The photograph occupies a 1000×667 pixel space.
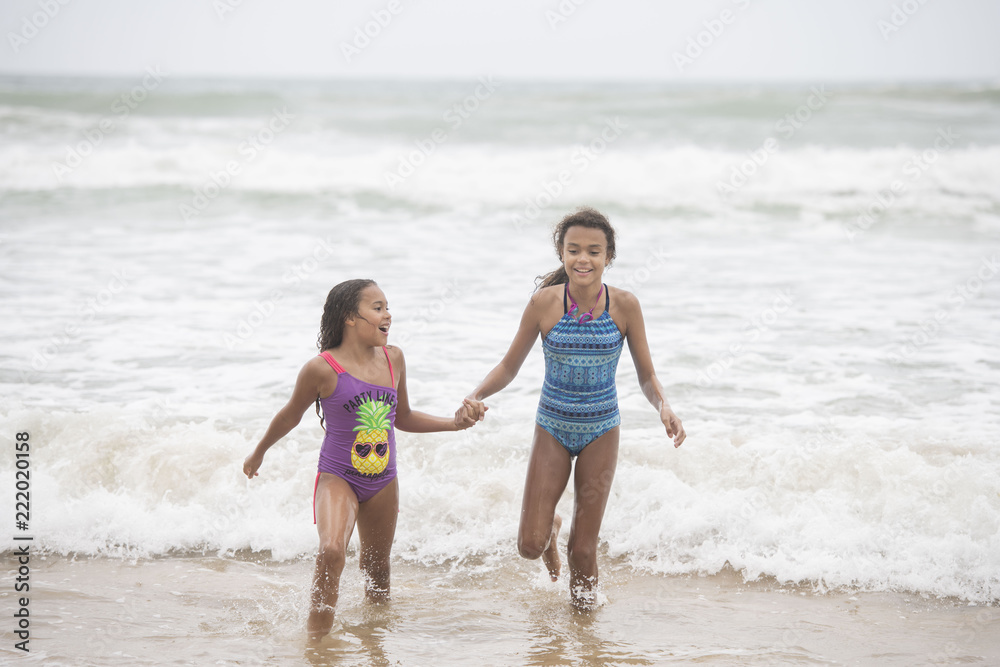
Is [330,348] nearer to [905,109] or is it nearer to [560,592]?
[560,592]

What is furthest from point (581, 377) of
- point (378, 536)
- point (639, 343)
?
point (378, 536)

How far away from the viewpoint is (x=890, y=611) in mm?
4418

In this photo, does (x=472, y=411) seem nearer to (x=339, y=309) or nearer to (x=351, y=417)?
(x=351, y=417)

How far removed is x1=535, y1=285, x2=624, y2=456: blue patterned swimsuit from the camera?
4.14 m

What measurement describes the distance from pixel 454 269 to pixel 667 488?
6.42 meters

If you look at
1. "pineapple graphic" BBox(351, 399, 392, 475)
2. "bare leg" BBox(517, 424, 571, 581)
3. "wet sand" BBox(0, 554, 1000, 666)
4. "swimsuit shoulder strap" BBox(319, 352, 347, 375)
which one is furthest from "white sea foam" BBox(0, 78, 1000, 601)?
"swimsuit shoulder strap" BBox(319, 352, 347, 375)

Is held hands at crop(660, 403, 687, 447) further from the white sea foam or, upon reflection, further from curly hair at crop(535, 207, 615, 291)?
the white sea foam

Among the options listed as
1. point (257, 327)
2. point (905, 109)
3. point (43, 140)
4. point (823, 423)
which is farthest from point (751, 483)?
point (905, 109)

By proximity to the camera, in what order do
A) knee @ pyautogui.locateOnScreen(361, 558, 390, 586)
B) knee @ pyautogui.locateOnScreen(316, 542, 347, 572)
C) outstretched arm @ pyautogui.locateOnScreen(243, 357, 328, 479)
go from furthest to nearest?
1. knee @ pyautogui.locateOnScreen(361, 558, 390, 586)
2. outstretched arm @ pyautogui.locateOnScreen(243, 357, 328, 479)
3. knee @ pyautogui.locateOnScreen(316, 542, 347, 572)

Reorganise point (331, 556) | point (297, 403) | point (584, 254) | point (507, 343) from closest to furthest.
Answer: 1. point (331, 556)
2. point (297, 403)
3. point (584, 254)
4. point (507, 343)

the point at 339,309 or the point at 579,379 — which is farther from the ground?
the point at 339,309

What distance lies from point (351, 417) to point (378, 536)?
621 mm

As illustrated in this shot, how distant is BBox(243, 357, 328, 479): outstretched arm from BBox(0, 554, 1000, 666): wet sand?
85 centimetres

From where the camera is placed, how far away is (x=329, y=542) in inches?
146
